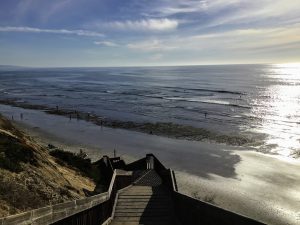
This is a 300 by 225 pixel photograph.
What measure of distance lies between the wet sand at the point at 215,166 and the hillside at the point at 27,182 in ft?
32.4

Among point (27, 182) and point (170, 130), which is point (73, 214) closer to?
point (27, 182)

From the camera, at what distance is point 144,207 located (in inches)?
563

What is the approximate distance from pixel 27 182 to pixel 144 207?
4735 mm

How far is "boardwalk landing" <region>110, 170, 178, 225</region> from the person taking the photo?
43.3 feet

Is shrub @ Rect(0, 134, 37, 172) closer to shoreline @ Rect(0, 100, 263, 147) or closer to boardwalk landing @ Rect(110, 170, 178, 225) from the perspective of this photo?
boardwalk landing @ Rect(110, 170, 178, 225)

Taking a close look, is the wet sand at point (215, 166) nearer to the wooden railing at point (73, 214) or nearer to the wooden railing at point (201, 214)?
the wooden railing at point (201, 214)

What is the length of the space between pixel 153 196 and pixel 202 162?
18411 mm

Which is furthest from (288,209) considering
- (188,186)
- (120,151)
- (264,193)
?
(120,151)

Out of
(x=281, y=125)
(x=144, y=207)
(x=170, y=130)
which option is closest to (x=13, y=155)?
(x=144, y=207)

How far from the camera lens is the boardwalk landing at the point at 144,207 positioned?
43.3 ft

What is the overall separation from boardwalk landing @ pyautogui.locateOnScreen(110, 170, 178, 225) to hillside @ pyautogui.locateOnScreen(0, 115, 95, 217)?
2432mm

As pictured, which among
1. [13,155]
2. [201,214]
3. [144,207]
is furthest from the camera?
[13,155]

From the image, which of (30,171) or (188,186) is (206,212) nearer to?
(30,171)

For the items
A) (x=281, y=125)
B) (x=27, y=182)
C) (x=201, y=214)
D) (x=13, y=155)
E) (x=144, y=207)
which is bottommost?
(x=281, y=125)
